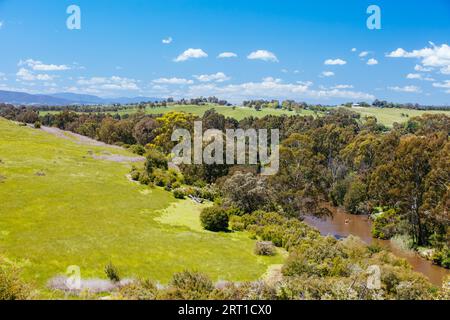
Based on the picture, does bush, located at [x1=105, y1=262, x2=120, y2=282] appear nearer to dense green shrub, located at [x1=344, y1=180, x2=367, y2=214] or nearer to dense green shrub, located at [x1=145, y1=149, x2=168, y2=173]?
dense green shrub, located at [x1=145, y1=149, x2=168, y2=173]

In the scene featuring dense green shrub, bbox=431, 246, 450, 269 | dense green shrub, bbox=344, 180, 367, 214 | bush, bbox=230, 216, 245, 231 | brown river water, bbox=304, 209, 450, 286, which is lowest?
brown river water, bbox=304, 209, 450, 286

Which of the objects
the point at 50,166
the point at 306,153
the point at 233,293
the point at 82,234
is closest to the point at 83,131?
the point at 50,166

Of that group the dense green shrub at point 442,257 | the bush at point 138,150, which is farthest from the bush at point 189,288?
the bush at point 138,150

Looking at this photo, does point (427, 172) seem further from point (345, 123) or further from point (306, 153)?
point (345, 123)

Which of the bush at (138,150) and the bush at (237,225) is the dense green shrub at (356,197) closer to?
the bush at (237,225)

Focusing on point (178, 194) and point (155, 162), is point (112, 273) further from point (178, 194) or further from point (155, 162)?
point (155, 162)

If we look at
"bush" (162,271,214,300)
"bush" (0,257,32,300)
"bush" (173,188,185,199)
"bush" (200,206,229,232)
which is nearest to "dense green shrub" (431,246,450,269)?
"bush" (200,206,229,232)
